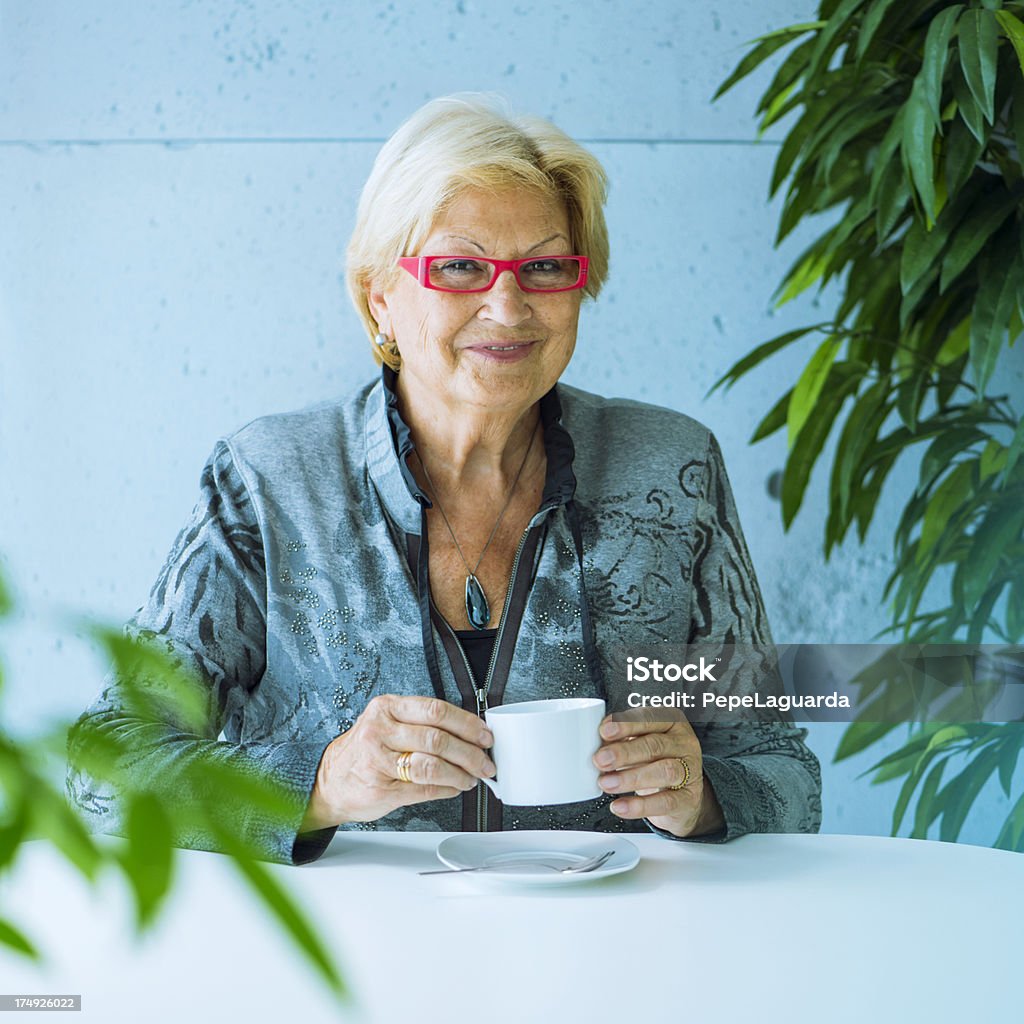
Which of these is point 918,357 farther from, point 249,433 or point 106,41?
point 106,41

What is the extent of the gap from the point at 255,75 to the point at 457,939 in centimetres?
180

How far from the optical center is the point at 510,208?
126cm

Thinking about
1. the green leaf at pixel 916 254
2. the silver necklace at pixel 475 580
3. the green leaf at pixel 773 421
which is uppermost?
the green leaf at pixel 916 254

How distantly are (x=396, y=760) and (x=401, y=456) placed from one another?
1.51ft

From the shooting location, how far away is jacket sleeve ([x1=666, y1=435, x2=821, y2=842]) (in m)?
1.00

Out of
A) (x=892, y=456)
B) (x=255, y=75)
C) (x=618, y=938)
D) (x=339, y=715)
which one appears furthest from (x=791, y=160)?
(x=618, y=938)

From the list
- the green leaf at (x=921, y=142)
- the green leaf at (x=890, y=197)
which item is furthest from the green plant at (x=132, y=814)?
the green leaf at (x=890, y=197)

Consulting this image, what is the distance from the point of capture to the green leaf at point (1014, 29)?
1484 mm

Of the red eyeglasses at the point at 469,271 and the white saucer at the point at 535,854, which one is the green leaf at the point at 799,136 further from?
the white saucer at the point at 535,854

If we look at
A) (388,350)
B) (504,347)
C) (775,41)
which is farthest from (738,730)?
(775,41)

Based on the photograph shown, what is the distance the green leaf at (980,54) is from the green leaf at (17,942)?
1.51 metres

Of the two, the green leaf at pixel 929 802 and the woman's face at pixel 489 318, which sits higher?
the woman's face at pixel 489 318

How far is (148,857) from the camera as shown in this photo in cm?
17

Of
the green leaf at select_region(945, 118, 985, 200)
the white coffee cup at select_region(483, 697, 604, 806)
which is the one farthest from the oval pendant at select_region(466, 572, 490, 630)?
the green leaf at select_region(945, 118, 985, 200)
